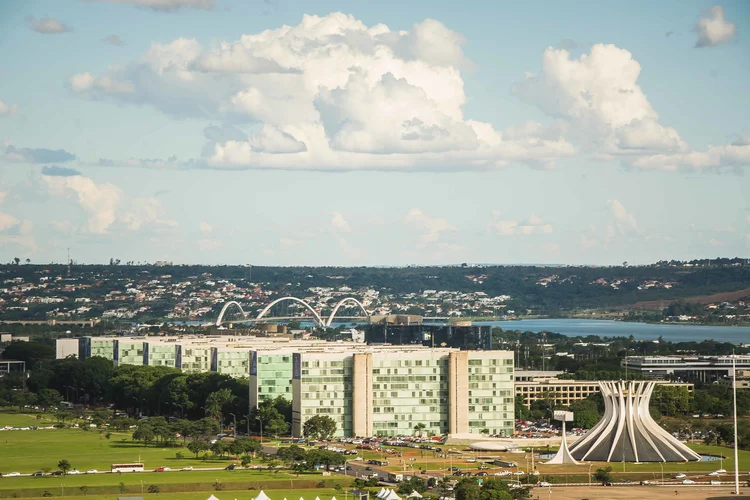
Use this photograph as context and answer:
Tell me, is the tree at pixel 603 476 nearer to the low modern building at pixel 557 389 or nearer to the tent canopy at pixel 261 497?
the tent canopy at pixel 261 497

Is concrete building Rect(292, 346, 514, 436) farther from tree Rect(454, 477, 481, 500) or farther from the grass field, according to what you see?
tree Rect(454, 477, 481, 500)

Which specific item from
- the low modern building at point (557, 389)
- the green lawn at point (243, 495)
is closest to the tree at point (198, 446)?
the green lawn at point (243, 495)

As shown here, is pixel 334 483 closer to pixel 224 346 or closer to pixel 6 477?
pixel 6 477

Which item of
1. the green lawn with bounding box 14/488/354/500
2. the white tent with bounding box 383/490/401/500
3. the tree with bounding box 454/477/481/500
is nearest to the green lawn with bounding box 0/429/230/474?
the green lawn with bounding box 14/488/354/500

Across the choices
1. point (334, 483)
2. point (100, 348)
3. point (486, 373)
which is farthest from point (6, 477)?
point (100, 348)

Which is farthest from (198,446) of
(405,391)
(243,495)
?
(405,391)
